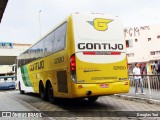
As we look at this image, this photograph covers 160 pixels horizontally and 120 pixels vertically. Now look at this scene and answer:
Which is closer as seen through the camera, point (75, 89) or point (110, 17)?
point (75, 89)

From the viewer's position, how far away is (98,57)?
11.1 m

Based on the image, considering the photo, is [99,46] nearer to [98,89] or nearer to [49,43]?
[98,89]

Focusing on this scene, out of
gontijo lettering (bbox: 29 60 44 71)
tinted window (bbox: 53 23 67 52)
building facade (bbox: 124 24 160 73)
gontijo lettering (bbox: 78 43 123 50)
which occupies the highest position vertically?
building facade (bbox: 124 24 160 73)

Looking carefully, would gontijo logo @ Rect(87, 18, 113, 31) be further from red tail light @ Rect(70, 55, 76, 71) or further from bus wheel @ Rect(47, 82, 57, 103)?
bus wheel @ Rect(47, 82, 57, 103)

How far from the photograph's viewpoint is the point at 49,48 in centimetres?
1352

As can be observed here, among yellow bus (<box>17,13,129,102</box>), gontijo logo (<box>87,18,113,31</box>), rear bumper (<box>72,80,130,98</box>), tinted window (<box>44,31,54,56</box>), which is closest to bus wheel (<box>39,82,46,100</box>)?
→ tinted window (<box>44,31,54,56</box>)

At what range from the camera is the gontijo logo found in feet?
37.3

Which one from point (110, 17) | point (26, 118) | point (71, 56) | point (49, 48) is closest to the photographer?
point (26, 118)

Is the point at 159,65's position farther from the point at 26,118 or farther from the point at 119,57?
the point at 26,118

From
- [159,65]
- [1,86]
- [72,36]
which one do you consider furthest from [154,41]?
[72,36]

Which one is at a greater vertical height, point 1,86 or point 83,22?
point 83,22

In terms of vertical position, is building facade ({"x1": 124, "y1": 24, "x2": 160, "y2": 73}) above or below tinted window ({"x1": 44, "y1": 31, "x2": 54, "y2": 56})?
above

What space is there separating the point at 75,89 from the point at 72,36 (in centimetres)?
190

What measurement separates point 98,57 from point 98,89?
3.83 ft
